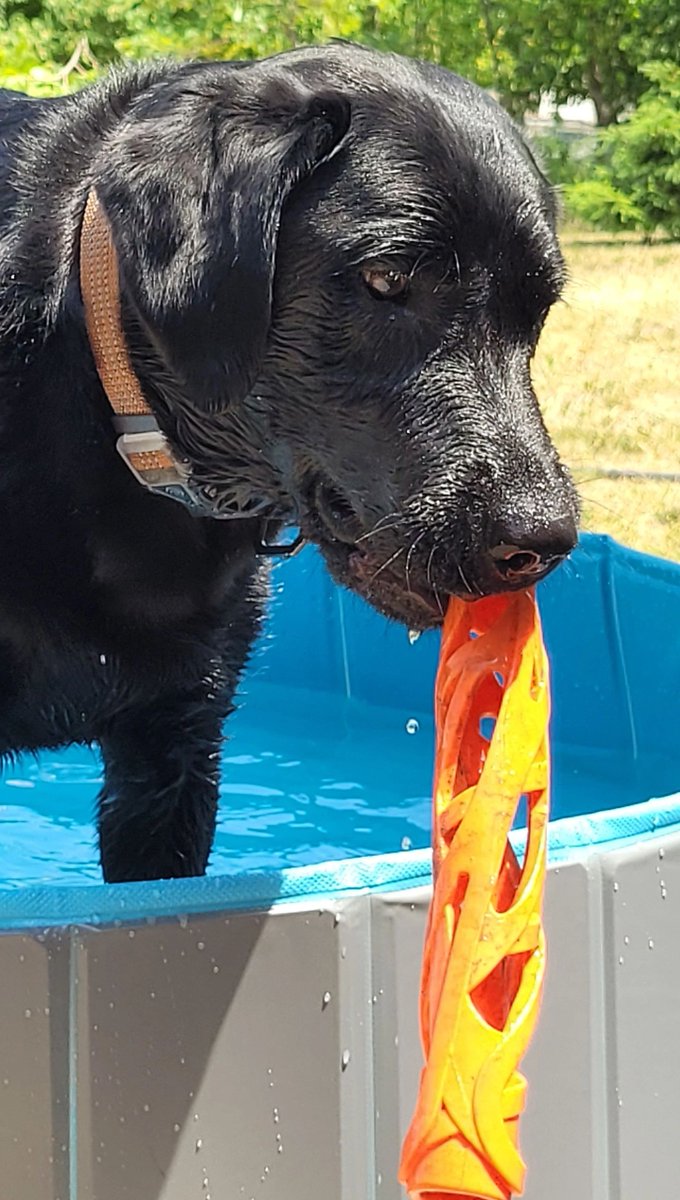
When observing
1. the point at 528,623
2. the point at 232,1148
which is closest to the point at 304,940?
the point at 232,1148

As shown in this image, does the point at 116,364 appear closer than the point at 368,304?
No

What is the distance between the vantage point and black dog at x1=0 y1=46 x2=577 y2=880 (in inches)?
74.4

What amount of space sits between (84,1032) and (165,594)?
67 cm

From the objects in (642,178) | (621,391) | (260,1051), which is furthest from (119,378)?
(642,178)

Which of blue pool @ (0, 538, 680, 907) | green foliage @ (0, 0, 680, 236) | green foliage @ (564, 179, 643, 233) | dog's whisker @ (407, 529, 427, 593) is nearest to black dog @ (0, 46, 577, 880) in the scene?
dog's whisker @ (407, 529, 427, 593)

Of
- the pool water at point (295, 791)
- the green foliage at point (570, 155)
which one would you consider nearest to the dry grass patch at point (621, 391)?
the pool water at point (295, 791)

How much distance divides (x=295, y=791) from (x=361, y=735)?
313mm

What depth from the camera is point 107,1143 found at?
1.93 meters

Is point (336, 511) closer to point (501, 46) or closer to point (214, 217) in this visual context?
point (214, 217)

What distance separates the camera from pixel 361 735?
13.8ft

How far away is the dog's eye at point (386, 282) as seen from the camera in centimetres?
191

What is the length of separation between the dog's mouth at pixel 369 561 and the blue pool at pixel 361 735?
1.44 m

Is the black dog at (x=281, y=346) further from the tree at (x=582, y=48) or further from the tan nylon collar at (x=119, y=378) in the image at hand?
the tree at (x=582, y=48)

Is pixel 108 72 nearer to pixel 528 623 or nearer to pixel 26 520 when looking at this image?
pixel 26 520
